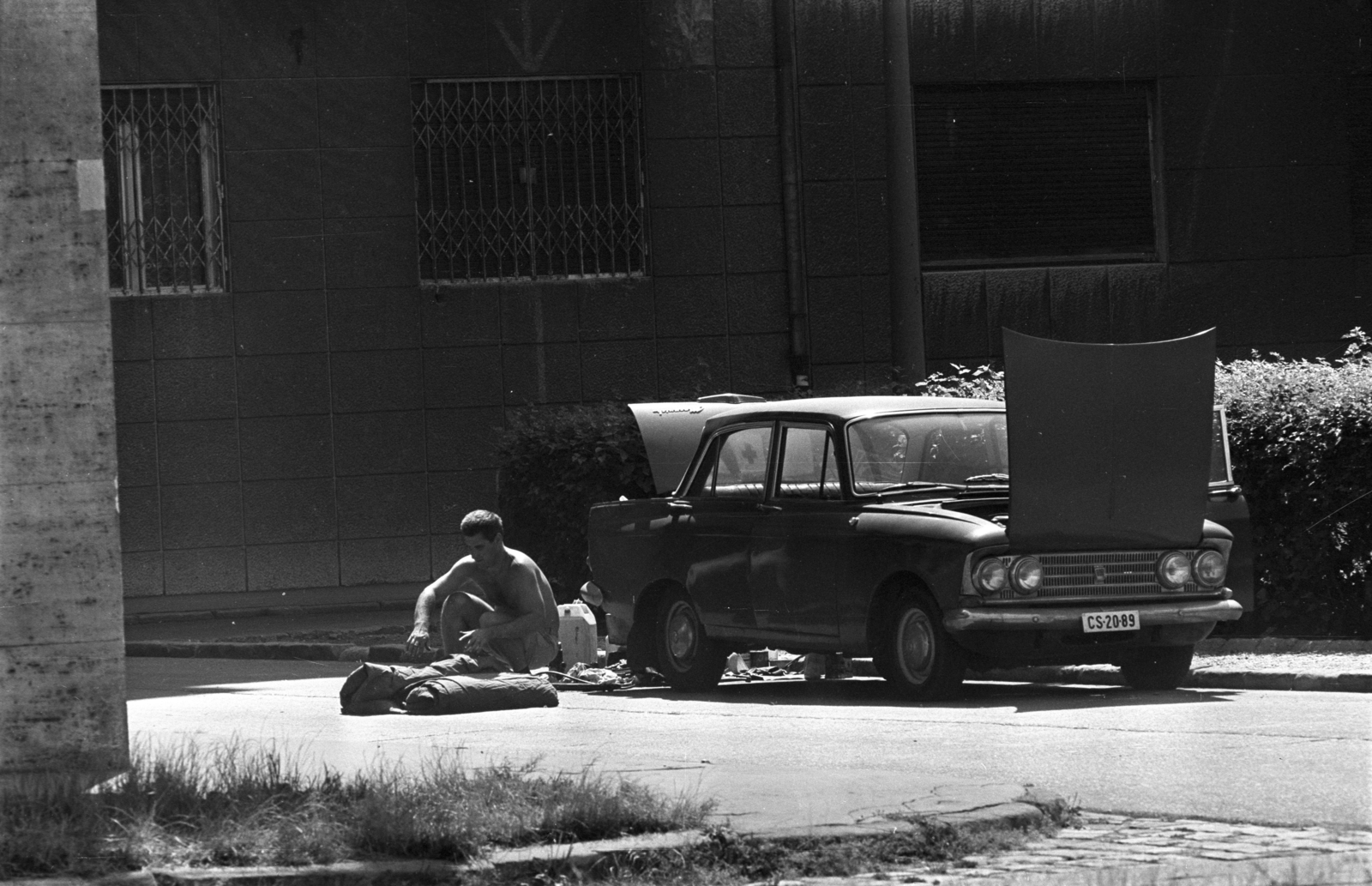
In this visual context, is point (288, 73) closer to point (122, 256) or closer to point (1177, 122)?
point (122, 256)

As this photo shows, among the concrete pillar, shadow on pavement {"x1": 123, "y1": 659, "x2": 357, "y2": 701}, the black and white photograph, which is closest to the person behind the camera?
the black and white photograph

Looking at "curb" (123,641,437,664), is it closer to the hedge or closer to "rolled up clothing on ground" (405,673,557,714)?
"rolled up clothing on ground" (405,673,557,714)

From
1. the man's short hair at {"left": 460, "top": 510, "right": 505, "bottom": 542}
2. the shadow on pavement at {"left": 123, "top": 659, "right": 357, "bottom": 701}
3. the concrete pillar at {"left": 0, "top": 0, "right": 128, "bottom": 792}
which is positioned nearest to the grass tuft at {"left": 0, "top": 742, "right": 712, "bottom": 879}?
the concrete pillar at {"left": 0, "top": 0, "right": 128, "bottom": 792}

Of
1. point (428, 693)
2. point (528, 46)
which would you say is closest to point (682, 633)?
point (428, 693)

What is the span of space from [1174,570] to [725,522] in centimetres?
270

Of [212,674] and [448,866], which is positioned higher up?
[448,866]

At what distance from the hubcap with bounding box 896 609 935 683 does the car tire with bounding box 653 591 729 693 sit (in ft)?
5.53

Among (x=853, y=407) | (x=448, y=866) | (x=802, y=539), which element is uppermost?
(x=853, y=407)

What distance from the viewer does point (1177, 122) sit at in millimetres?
23953

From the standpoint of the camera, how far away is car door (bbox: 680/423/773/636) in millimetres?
13141

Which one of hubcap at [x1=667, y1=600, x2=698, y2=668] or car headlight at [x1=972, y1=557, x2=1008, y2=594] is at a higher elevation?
car headlight at [x1=972, y1=557, x2=1008, y2=594]

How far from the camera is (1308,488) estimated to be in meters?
13.9

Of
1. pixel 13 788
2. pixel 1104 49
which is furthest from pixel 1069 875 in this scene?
pixel 1104 49

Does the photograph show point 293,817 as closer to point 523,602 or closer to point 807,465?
point 807,465
